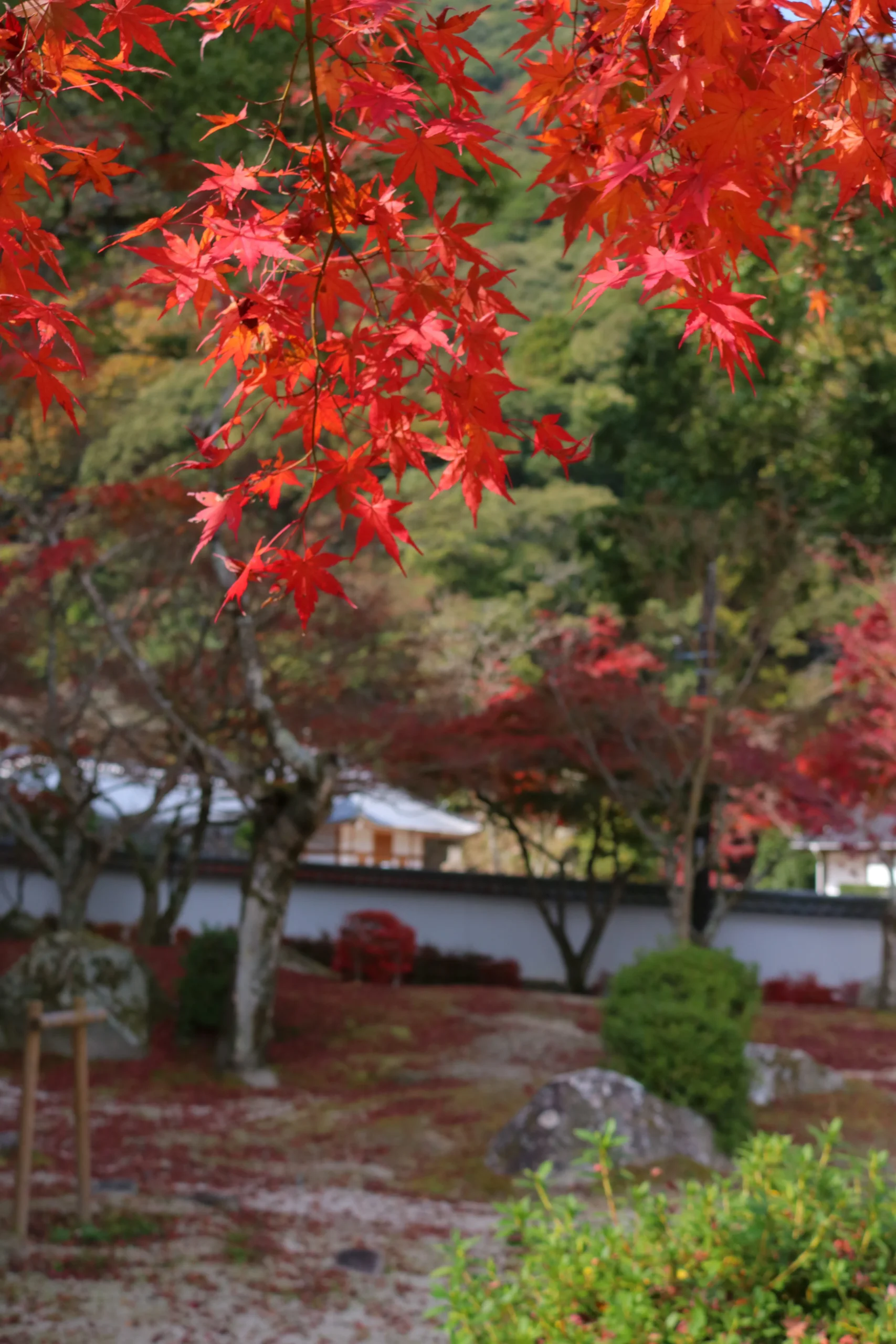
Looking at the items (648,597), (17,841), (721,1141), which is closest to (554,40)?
(721,1141)

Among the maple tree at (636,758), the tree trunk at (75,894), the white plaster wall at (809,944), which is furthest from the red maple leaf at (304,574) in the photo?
the white plaster wall at (809,944)

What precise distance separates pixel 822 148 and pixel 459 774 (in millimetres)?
11225

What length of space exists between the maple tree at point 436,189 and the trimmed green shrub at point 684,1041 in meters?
6.11

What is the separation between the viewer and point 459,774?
1260cm

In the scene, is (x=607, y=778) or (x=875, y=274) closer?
(x=875, y=274)

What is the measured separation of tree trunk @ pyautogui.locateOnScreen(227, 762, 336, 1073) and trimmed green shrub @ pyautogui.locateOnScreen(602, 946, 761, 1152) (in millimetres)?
2663

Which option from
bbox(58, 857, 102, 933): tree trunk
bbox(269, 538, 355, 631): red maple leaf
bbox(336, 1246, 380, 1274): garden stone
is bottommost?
bbox(336, 1246, 380, 1274): garden stone

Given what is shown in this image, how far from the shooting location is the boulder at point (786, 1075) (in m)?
8.90

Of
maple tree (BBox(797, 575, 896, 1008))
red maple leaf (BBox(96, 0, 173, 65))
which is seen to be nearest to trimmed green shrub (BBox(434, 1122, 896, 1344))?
red maple leaf (BBox(96, 0, 173, 65))

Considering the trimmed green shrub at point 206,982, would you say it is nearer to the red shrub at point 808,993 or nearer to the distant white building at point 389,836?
the distant white building at point 389,836

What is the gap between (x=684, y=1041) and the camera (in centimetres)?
717

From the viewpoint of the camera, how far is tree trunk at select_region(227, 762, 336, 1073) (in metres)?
9.08

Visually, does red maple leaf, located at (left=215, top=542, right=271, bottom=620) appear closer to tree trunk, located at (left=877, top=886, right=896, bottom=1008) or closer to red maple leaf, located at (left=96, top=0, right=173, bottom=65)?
red maple leaf, located at (left=96, top=0, right=173, bottom=65)

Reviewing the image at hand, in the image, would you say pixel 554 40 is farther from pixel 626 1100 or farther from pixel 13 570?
pixel 13 570
